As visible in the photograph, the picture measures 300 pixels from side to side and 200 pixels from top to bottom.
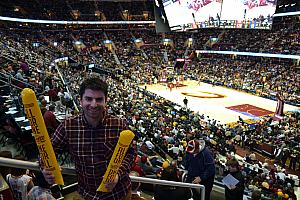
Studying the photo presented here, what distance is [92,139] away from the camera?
7.49 ft

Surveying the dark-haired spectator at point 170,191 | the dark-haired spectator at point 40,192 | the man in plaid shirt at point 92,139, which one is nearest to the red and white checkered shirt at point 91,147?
the man in plaid shirt at point 92,139

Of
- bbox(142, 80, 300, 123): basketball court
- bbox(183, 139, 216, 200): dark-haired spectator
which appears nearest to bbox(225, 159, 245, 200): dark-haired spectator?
bbox(183, 139, 216, 200): dark-haired spectator

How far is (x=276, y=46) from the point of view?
3997cm

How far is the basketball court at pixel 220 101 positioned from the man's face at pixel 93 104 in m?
20.1

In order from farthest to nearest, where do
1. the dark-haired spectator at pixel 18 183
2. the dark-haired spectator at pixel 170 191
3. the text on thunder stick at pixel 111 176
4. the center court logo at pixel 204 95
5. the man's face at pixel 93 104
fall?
the center court logo at pixel 204 95 → the dark-haired spectator at pixel 170 191 → the dark-haired spectator at pixel 18 183 → the man's face at pixel 93 104 → the text on thunder stick at pixel 111 176

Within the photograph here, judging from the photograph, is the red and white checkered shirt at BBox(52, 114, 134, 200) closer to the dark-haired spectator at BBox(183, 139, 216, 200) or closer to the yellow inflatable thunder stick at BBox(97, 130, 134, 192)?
the yellow inflatable thunder stick at BBox(97, 130, 134, 192)

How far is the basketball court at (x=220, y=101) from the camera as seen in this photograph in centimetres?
2341

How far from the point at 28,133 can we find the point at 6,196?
4.05 metres

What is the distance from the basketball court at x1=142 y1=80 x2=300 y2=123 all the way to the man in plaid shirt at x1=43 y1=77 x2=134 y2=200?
20042mm

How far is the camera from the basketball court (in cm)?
2341

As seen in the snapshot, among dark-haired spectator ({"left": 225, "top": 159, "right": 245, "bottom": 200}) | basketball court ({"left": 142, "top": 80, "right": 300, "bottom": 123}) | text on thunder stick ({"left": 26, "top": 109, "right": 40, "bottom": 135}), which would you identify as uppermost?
text on thunder stick ({"left": 26, "top": 109, "right": 40, "bottom": 135})

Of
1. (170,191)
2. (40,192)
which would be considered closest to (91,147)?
(40,192)

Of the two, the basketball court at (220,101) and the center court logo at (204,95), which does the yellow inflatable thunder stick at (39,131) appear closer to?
the basketball court at (220,101)

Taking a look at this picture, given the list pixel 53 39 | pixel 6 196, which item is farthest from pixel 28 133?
pixel 53 39
